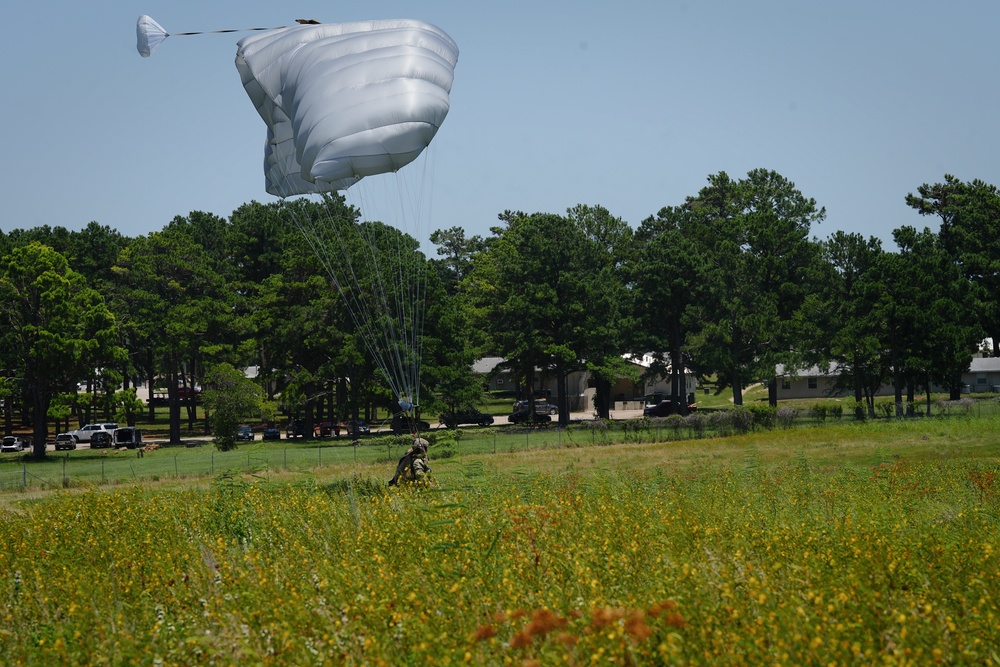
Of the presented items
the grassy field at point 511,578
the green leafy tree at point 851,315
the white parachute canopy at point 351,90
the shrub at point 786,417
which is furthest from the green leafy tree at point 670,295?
the grassy field at point 511,578

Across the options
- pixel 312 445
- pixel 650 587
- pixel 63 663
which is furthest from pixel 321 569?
pixel 312 445

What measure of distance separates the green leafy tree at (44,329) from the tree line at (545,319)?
3.9 inches

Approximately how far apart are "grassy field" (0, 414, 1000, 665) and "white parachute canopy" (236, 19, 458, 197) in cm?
608

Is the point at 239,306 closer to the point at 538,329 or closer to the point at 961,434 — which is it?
the point at 538,329

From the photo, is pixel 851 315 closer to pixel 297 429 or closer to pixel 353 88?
pixel 297 429

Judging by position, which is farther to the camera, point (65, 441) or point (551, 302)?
point (551, 302)

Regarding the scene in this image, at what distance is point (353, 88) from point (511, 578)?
11.6 m

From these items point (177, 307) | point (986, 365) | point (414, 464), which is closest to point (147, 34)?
point (414, 464)

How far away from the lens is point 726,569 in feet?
25.0

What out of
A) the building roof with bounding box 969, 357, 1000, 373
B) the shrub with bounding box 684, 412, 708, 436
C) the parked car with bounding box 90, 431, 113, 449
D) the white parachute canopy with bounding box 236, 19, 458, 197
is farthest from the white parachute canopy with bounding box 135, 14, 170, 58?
the building roof with bounding box 969, 357, 1000, 373

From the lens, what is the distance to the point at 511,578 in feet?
26.5

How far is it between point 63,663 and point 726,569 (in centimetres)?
540

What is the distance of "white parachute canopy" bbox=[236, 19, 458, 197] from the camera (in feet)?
55.3

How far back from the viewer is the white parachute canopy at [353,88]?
16844 mm
